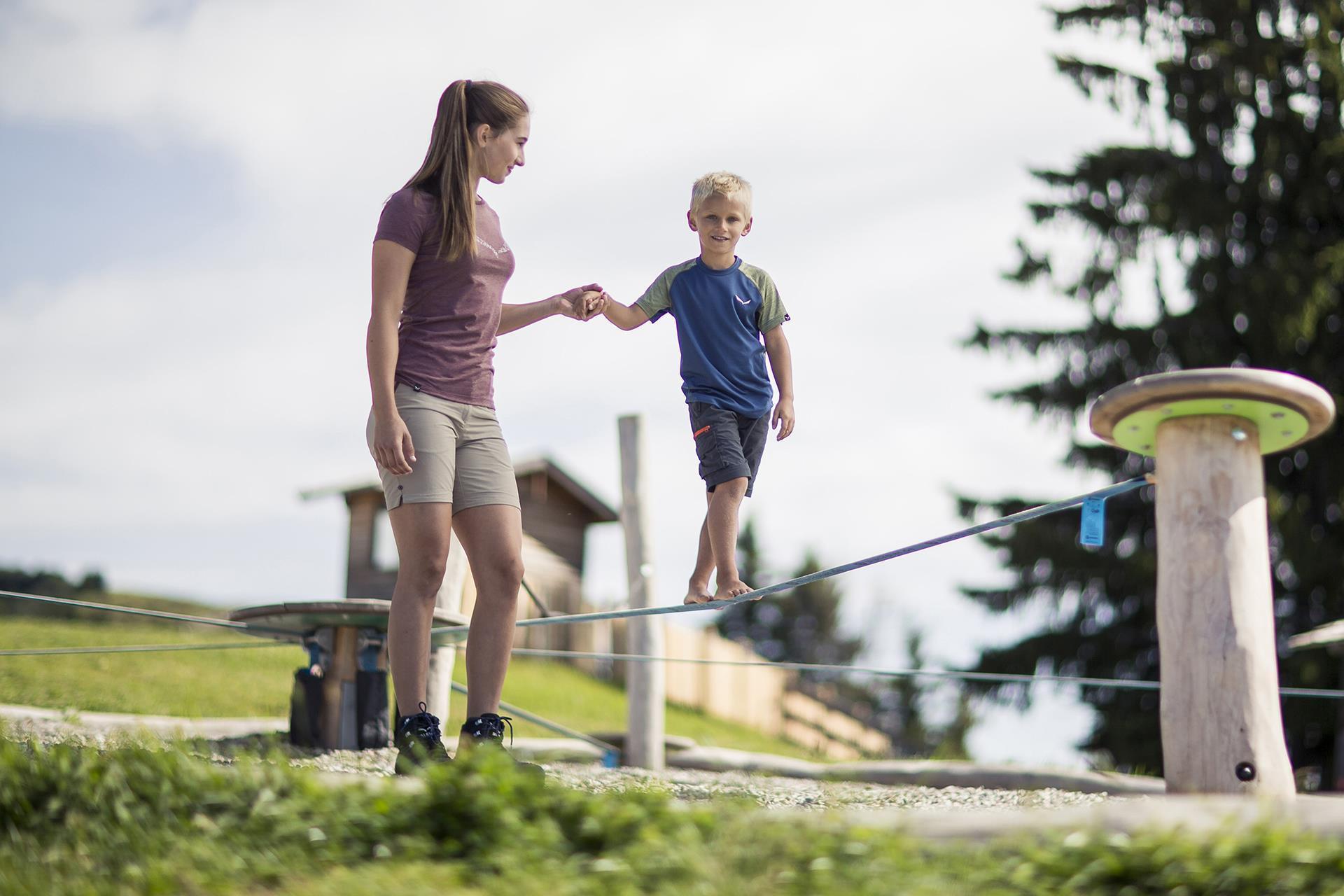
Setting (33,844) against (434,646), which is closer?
(33,844)

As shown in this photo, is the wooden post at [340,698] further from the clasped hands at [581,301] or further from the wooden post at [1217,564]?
the wooden post at [1217,564]

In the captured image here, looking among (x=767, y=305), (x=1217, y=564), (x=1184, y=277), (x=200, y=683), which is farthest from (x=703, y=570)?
(x=1184, y=277)

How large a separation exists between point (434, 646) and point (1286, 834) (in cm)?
415

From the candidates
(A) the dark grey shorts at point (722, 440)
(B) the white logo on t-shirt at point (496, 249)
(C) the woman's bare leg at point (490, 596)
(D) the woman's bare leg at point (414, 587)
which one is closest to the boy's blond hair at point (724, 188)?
(A) the dark grey shorts at point (722, 440)

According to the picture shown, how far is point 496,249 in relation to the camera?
12.2ft

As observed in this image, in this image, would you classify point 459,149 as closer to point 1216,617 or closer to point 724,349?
point 724,349

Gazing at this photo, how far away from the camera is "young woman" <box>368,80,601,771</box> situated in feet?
11.1

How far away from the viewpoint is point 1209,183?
12.0 meters

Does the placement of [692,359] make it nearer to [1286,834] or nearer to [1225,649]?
[1225,649]

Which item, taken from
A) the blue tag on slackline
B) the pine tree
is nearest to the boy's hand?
the blue tag on slackline

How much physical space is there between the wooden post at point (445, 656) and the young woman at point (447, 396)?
220 centimetres

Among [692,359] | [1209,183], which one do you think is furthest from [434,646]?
[1209,183]

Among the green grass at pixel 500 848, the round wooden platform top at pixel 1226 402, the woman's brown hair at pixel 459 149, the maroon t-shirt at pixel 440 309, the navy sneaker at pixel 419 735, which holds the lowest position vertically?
the green grass at pixel 500 848

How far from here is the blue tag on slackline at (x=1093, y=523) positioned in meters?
3.80
